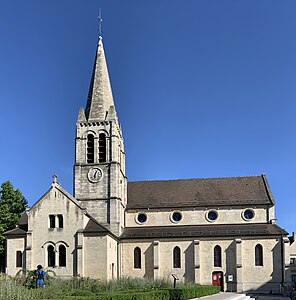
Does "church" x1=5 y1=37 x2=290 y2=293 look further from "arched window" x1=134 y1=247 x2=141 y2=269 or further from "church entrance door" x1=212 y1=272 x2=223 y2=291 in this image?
"arched window" x1=134 y1=247 x2=141 y2=269

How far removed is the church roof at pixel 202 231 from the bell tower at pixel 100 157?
247cm

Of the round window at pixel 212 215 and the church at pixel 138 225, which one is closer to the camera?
the church at pixel 138 225

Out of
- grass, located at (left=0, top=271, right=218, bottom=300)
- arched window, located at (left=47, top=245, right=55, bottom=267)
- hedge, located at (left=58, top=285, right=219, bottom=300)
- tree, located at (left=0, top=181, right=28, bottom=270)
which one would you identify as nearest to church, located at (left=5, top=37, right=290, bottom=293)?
arched window, located at (left=47, top=245, right=55, bottom=267)

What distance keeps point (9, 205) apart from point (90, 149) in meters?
14.3

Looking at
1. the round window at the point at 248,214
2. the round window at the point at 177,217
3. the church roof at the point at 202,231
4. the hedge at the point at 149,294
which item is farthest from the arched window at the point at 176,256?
the hedge at the point at 149,294

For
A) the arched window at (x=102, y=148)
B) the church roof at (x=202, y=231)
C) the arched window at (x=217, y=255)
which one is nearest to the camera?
the church roof at (x=202, y=231)

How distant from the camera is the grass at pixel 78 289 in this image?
2308 centimetres

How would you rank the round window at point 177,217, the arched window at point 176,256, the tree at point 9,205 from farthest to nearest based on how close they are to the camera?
the tree at point 9,205, the round window at point 177,217, the arched window at point 176,256

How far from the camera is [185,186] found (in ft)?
217

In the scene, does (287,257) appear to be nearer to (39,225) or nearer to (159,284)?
(159,284)

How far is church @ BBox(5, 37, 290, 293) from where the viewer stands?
54812mm

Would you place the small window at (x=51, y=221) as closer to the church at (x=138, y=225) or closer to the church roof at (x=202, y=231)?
the church at (x=138, y=225)

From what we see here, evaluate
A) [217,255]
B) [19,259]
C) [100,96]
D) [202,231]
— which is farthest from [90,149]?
[217,255]

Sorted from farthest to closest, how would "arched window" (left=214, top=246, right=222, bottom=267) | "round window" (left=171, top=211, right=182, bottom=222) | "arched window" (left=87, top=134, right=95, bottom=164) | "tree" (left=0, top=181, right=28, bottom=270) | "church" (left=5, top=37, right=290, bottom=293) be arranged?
1. "tree" (left=0, top=181, right=28, bottom=270)
2. "round window" (left=171, top=211, right=182, bottom=222)
3. "arched window" (left=87, top=134, right=95, bottom=164)
4. "arched window" (left=214, top=246, right=222, bottom=267)
5. "church" (left=5, top=37, right=290, bottom=293)
